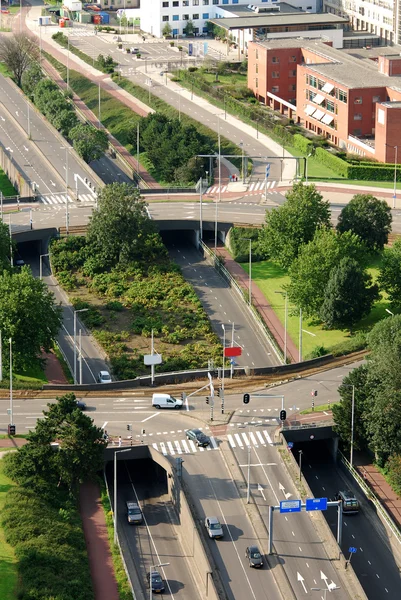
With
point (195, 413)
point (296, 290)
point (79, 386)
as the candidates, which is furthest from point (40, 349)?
point (296, 290)

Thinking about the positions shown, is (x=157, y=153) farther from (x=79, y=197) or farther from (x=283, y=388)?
(x=283, y=388)

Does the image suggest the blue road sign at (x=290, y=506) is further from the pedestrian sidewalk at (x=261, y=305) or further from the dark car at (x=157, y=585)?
the pedestrian sidewalk at (x=261, y=305)

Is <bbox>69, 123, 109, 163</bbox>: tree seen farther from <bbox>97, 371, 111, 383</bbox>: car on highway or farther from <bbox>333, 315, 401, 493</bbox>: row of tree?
<bbox>333, 315, 401, 493</bbox>: row of tree

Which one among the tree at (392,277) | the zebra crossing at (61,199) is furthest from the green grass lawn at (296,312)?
the zebra crossing at (61,199)

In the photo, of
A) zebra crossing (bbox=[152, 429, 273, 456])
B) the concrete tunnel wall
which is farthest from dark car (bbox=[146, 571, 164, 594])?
zebra crossing (bbox=[152, 429, 273, 456])

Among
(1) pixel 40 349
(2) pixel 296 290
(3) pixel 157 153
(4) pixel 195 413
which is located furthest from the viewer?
(3) pixel 157 153

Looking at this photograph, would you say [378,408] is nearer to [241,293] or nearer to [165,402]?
[165,402]

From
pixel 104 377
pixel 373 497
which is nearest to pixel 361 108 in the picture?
pixel 104 377
